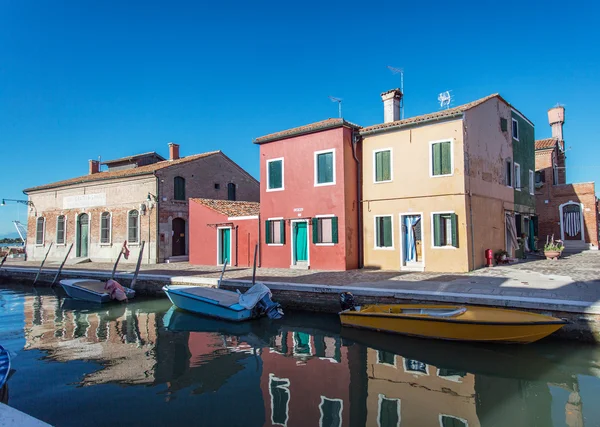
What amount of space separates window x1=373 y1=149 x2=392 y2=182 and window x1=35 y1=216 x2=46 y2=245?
2309 cm

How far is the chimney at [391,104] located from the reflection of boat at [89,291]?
1222 centimetres

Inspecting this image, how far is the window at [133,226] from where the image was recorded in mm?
21953

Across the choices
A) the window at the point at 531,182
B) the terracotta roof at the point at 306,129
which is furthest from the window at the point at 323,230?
the window at the point at 531,182

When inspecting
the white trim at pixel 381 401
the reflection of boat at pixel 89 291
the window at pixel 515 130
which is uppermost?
the window at pixel 515 130

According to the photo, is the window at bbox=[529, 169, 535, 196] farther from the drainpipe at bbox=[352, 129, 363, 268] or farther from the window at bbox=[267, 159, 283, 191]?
the window at bbox=[267, 159, 283, 191]

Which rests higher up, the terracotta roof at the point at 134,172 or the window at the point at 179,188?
the terracotta roof at the point at 134,172

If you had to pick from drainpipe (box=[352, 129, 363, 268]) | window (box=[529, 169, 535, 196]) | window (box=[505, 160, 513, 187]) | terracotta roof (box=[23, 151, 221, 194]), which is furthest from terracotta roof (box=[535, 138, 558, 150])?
terracotta roof (box=[23, 151, 221, 194])

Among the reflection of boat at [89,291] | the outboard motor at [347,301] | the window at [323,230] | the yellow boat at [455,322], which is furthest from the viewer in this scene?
the window at [323,230]

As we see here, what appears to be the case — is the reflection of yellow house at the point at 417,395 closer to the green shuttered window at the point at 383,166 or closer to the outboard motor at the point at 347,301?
the outboard motor at the point at 347,301

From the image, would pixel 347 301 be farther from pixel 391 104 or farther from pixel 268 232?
pixel 391 104

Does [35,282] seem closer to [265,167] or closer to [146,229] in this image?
[146,229]

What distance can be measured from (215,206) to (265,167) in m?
4.07

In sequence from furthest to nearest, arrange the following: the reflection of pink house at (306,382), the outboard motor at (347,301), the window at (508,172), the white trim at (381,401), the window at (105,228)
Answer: the window at (105,228) → the window at (508,172) → the outboard motor at (347,301) → the reflection of pink house at (306,382) → the white trim at (381,401)

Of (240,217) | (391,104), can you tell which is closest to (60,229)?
(240,217)
